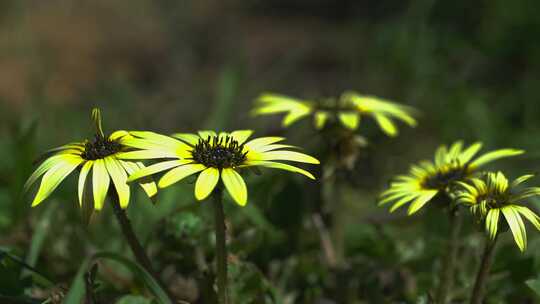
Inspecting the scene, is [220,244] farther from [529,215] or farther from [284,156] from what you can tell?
[529,215]

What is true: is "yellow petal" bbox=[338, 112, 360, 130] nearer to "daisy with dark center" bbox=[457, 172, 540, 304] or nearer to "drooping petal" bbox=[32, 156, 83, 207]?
"daisy with dark center" bbox=[457, 172, 540, 304]

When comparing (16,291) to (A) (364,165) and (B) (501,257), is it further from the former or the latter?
(A) (364,165)

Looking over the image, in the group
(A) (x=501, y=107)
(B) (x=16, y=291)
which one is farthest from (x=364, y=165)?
(B) (x=16, y=291)

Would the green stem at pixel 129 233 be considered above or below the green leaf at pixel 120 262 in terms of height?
above

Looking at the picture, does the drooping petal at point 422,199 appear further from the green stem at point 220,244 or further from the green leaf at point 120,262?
the green leaf at point 120,262

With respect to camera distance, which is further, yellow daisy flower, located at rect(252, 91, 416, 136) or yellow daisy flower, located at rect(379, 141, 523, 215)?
yellow daisy flower, located at rect(252, 91, 416, 136)

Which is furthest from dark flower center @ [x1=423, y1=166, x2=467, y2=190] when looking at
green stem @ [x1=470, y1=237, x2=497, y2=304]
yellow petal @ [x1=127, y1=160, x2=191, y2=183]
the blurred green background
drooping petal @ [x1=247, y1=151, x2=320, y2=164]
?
yellow petal @ [x1=127, y1=160, x2=191, y2=183]

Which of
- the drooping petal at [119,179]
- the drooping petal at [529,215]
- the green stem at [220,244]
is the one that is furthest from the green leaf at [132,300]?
the drooping petal at [529,215]
